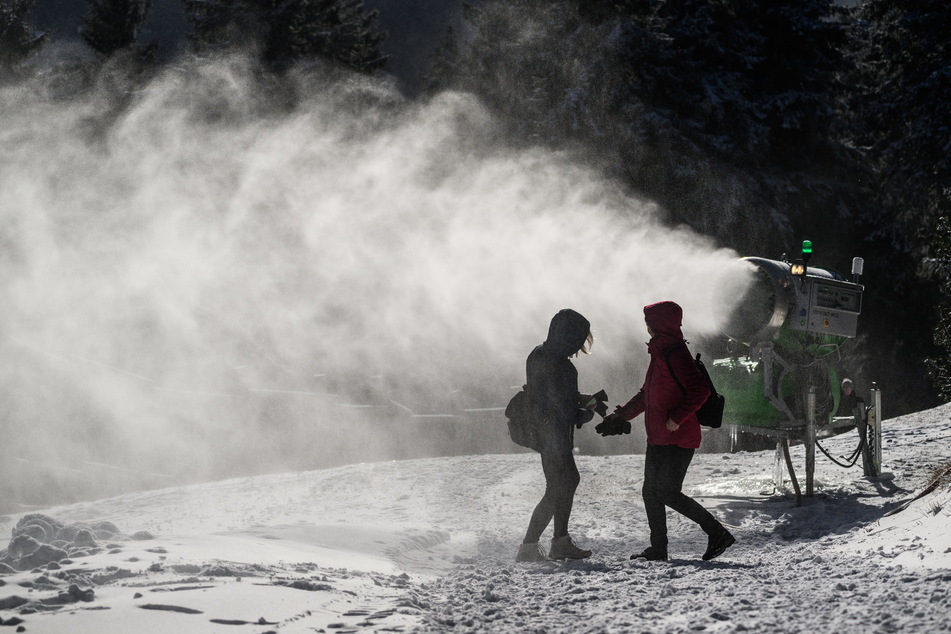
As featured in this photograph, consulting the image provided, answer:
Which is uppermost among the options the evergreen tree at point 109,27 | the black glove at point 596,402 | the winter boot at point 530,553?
the evergreen tree at point 109,27

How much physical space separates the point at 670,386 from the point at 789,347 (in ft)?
11.5

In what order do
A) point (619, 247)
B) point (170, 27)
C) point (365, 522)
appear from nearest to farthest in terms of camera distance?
point (365, 522) < point (619, 247) < point (170, 27)

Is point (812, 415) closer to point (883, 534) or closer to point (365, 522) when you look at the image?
point (883, 534)

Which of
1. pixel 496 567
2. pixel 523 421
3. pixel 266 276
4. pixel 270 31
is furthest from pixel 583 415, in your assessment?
pixel 270 31

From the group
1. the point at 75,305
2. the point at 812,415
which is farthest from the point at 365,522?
the point at 75,305

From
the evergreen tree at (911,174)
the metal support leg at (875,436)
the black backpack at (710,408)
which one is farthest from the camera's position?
the evergreen tree at (911,174)

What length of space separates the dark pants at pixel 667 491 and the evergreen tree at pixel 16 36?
2620 cm

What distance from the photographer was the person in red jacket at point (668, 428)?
19.1 feet

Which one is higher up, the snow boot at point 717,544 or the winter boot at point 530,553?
the snow boot at point 717,544

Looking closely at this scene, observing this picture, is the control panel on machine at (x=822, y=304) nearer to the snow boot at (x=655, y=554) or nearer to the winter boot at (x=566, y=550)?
the snow boot at (x=655, y=554)

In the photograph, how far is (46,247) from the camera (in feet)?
59.3

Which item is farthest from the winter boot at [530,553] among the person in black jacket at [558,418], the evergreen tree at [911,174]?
the evergreen tree at [911,174]

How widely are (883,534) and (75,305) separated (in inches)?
620

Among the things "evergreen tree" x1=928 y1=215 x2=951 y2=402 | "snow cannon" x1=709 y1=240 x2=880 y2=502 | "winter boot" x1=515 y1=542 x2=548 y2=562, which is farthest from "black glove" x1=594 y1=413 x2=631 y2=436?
"evergreen tree" x1=928 y1=215 x2=951 y2=402
